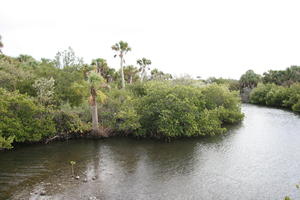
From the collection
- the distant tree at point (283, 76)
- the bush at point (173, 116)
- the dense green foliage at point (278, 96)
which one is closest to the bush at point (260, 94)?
the dense green foliage at point (278, 96)

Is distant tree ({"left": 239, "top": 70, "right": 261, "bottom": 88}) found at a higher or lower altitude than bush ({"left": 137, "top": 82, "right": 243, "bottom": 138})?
higher

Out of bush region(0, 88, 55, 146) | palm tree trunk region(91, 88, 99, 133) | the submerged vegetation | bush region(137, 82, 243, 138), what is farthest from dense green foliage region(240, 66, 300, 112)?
bush region(0, 88, 55, 146)

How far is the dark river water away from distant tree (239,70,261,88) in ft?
209

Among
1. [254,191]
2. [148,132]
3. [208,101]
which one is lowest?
[254,191]

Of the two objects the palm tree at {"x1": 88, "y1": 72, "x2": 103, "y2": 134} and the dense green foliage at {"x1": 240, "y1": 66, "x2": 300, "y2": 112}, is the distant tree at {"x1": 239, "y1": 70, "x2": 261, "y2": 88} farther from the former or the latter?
the palm tree at {"x1": 88, "y1": 72, "x2": 103, "y2": 134}

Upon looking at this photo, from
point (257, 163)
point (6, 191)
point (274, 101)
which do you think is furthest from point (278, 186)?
point (274, 101)

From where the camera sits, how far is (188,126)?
31062 millimetres

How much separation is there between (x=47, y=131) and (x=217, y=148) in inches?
745

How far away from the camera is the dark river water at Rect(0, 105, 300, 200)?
57.6ft

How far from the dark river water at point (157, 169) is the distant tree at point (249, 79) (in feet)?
209

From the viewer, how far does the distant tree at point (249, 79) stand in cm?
9261

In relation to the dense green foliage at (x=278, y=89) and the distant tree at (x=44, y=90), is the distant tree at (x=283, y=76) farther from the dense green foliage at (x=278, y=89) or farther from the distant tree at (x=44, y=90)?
the distant tree at (x=44, y=90)

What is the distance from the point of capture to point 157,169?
2184 centimetres

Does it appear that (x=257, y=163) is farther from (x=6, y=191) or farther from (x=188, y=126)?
(x=6, y=191)
